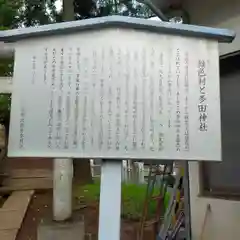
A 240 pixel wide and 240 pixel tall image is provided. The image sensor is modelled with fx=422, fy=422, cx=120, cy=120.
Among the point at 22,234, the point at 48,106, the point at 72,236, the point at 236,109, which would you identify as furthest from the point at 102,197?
the point at 22,234

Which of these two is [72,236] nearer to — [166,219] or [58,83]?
[166,219]

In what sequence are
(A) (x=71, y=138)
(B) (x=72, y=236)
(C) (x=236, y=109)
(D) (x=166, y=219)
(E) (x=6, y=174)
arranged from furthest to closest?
(E) (x=6, y=174) < (B) (x=72, y=236) < (D) (x=166, y=219) < (C) (x=236, y=109) < (A) (x=71, y=138)

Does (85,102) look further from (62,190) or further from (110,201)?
(62,190)

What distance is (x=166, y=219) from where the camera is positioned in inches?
237

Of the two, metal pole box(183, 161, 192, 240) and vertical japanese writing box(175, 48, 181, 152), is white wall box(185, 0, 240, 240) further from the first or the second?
vertical japanese writing box(175, 48, 181, 152)

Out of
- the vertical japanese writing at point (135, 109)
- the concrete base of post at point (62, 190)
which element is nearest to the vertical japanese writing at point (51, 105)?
the vertical japanese writing at point (135, 109)

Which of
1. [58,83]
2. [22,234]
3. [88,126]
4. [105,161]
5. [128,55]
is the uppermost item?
[128,55]

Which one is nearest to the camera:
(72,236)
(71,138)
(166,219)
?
(71,138)

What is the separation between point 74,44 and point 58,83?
0.27 m

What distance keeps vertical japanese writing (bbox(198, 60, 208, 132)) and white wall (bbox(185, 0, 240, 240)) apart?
178cm

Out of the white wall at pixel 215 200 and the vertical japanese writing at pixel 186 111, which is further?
the white wall at pixel 215 200

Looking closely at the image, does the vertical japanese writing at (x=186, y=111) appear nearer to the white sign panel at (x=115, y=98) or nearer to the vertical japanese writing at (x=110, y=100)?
the white sign panel at (x=115, y=98)

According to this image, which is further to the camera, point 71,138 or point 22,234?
point 22,234

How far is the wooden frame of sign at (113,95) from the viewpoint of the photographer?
2.52 meters
